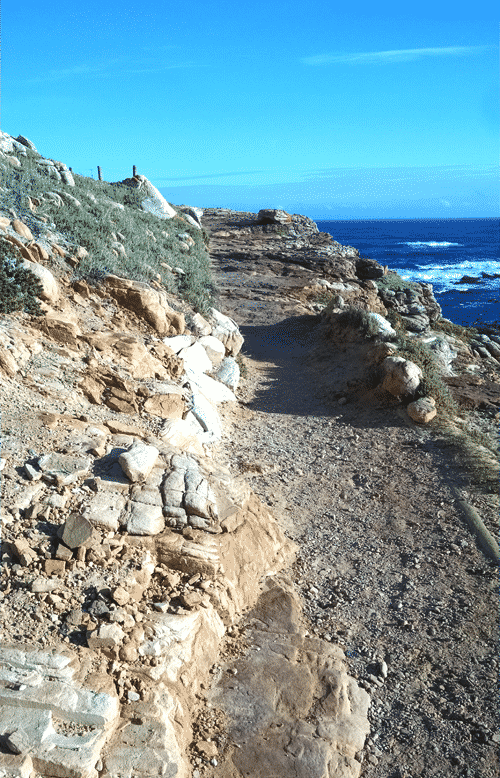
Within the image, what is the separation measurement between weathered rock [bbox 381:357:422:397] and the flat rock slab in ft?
20.7

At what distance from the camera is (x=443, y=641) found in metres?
5.71

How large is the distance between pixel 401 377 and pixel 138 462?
6587 mm

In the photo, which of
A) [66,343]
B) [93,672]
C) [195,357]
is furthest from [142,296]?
[93,672]

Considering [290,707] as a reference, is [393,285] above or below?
above

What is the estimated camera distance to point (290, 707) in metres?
4.83

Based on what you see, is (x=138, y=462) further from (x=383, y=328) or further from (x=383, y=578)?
(x=383, y=328)

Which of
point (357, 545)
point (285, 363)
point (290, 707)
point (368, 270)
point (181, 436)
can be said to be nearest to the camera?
point (290, 707)

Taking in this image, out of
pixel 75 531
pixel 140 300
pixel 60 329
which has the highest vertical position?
pixel 140 300

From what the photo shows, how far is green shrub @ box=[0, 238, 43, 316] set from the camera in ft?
27.9

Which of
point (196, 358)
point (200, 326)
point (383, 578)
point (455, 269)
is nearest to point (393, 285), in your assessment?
point (200, 326)

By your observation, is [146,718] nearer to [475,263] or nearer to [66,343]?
[66,343]

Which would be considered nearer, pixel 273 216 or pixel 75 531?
pixel 75 531

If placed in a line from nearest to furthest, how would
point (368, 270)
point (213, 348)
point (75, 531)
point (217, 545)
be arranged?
point (75, 531) < point (217, 545) < point (213, 348) < point (368, 270)

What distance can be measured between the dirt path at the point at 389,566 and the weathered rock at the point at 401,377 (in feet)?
1.70
